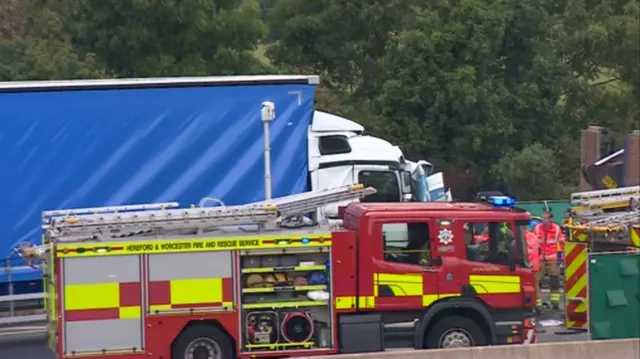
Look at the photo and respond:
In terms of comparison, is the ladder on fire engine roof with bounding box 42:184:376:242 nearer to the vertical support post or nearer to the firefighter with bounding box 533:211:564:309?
the vertical support post

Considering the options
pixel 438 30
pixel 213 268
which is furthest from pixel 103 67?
pixel 213 268

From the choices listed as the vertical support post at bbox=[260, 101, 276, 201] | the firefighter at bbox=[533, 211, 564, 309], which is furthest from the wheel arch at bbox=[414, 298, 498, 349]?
the firefighter at bbox=[533, 211, 564, 309]

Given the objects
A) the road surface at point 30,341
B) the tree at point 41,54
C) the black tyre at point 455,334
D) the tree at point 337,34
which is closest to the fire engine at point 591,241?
the road surface at point 30,341

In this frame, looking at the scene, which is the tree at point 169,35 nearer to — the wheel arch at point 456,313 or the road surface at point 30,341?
the road surface at point 30,341

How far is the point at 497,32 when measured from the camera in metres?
25.5

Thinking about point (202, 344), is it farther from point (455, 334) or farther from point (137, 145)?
point (137, 145)

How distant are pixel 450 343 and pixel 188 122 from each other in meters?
5.02

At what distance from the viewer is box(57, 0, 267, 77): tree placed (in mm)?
24328

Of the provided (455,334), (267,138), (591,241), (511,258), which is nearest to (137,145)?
(267,138)

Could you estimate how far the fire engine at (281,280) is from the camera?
12008mm

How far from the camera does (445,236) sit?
12547mm

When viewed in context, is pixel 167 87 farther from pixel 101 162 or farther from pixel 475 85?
pixel 475 85

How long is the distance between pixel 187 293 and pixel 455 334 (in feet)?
10.1

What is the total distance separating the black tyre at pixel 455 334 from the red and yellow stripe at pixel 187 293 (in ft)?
7.86
